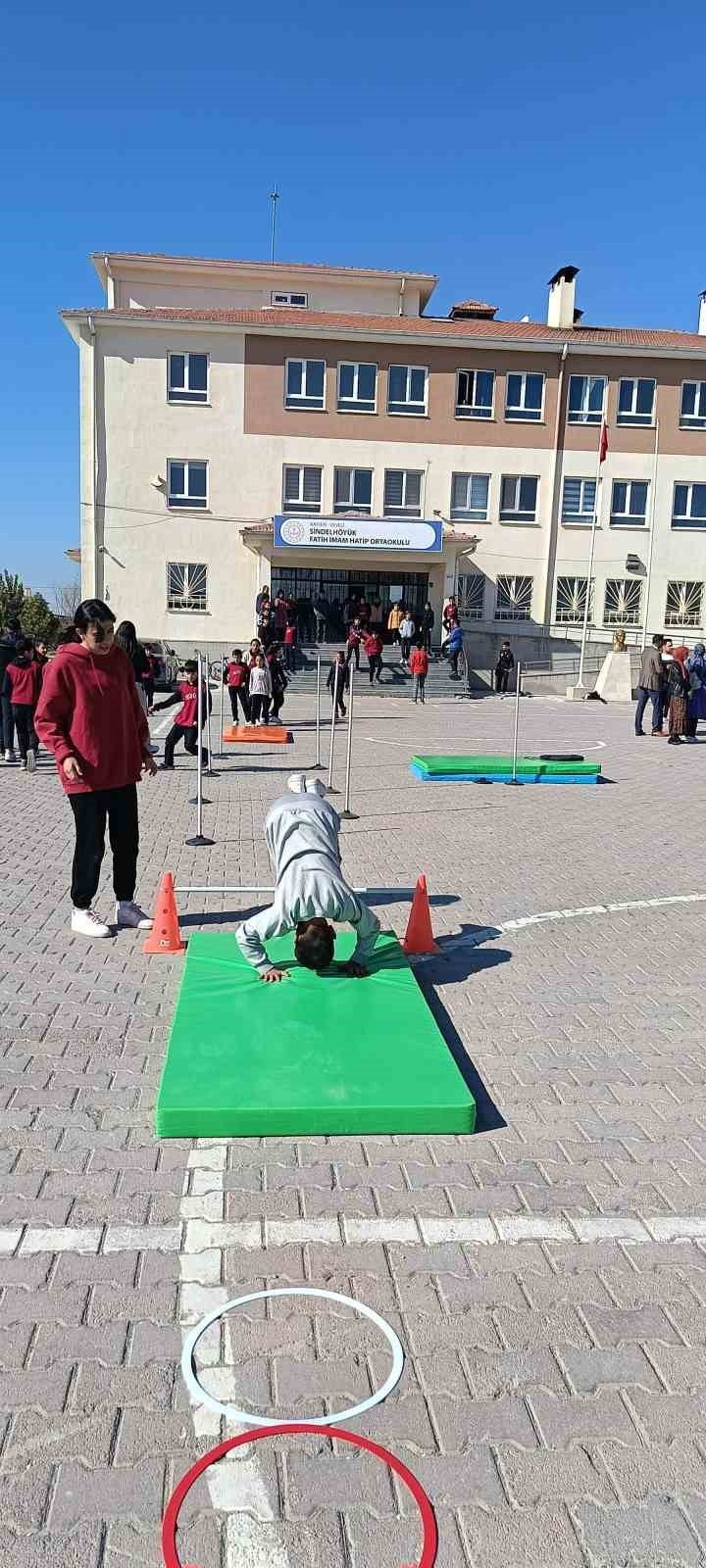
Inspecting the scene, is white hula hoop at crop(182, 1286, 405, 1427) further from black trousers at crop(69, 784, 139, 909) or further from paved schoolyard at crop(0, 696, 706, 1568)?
black trousers at crop(69, 784, 139, 909)

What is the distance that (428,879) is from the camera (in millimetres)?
9258

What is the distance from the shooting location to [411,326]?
39562 millimetres

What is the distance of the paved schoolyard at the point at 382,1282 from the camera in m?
2.63

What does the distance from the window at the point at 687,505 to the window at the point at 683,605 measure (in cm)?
222

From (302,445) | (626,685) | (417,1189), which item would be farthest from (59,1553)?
(302,445)

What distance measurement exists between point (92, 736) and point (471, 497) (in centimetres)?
3461

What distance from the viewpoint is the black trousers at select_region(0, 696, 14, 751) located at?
639 inches

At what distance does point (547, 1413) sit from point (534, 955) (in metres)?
4.26

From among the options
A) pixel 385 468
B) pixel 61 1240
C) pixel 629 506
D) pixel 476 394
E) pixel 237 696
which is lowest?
pixel 61 1240

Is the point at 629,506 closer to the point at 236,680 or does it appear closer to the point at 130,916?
the point at 236,680

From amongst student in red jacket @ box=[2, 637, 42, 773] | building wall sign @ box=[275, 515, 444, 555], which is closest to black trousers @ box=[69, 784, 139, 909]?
student in red jacket @ box=[2, 637, 42, 773]

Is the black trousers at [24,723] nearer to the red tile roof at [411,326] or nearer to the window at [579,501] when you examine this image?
the red tile roof at [411,326]

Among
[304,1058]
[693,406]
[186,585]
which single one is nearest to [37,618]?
[186,585]

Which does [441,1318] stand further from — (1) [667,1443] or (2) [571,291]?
(2) [571,291]
